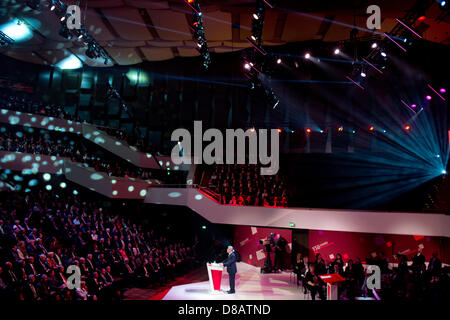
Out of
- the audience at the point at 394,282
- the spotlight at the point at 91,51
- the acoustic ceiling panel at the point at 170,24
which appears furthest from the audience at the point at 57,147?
the audience at the point at 394,282

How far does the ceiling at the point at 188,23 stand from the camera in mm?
9938

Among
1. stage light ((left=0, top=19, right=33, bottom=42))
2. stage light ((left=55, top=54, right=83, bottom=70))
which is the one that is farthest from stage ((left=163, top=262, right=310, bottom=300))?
stage light ((left=55, top=54, right=83, bottom=70))

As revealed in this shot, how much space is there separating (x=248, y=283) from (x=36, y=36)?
1460cm

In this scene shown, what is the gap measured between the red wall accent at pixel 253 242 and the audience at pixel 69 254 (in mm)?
2598

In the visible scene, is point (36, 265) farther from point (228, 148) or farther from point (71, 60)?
point (71, 60)

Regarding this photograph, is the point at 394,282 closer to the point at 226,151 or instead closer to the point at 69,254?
the point at 69,254

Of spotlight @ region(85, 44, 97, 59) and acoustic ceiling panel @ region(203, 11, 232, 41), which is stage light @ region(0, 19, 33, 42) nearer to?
spotlight @ region(85, 44, 97, 59)

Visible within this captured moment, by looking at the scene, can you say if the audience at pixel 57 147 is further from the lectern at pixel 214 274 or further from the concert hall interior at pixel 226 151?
the lectern at pixel 214 274

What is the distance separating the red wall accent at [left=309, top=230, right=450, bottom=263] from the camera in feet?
33.0

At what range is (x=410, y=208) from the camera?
38.6ft

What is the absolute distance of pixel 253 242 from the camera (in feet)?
40.7

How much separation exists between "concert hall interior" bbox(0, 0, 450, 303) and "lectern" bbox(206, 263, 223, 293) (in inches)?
2.5

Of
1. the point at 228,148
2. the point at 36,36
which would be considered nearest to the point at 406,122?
the point at 228,148

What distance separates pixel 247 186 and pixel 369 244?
527cm
